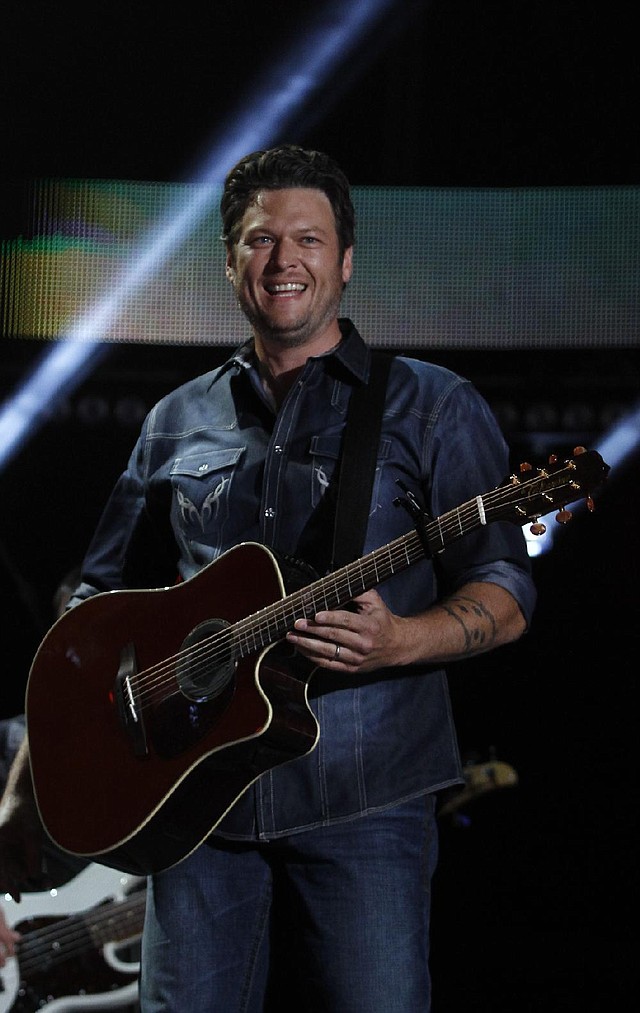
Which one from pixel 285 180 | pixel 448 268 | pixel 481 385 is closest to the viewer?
pixel 285 180

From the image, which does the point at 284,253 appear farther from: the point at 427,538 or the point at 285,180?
the point at 427,538

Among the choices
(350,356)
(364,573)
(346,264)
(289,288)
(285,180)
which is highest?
(285,180)

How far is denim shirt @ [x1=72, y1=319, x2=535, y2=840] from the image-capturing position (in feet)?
7.12


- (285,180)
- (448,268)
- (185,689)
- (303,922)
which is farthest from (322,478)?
(448,268)

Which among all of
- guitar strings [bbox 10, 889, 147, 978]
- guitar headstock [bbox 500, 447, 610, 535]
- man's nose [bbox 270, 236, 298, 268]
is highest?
man's nose [bbox 270, 236, 298, 268]

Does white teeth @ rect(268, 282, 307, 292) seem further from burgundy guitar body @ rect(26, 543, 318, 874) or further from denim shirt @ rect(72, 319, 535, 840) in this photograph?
burgundy guitar body @ rect(26, 543, 318, 874)

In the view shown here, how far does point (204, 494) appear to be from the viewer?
95.0 inches

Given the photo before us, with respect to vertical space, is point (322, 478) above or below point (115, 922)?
above

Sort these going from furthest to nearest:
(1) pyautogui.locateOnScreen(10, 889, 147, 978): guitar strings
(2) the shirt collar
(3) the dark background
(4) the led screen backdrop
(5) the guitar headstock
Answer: (3) the dark background < (4) the led screen backdrop < (1) pyautogui.locateOnScreen(10, 889, 147, 978): guitar strings < (2) the shirt collar < (5) the guitar headstock

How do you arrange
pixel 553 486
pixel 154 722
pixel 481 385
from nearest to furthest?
1. pixel 553 486
2. pixel 154 722
3. pixel 481 385

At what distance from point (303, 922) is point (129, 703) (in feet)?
1.76

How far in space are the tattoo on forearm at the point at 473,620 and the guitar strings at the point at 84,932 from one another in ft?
7.40

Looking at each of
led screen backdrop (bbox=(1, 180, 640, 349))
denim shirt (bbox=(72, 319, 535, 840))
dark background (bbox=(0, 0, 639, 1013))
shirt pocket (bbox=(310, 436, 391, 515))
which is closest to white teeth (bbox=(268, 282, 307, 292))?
denim shirt (bbox=(72, 319, 535, 840))

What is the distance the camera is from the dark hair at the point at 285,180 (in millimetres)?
2611
